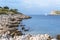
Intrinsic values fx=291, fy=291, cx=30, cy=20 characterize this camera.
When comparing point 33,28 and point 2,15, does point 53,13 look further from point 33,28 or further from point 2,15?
point 2,15

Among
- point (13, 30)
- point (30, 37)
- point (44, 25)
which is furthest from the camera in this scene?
point (13, 30)

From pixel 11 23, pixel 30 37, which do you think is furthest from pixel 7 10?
pixel 30 37

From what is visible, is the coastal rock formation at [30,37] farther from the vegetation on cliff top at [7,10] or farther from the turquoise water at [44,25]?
the vegetation on cliff top at [7,10]

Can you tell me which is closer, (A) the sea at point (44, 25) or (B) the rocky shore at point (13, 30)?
(B) the rocky shore at point (13, 30)

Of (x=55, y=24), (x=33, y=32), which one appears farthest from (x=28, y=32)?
(x=55, y=24)

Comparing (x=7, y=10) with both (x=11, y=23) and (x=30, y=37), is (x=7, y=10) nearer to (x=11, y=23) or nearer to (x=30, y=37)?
(x=11, y=23)

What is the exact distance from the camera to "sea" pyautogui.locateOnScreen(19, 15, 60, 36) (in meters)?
5.38

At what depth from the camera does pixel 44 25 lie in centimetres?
543

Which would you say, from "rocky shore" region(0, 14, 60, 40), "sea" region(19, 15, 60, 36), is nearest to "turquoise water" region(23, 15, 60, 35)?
"sea" region(19, 15, 60, 36)

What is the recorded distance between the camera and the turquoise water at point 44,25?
5.38 meters

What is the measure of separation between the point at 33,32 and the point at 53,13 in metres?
0.56

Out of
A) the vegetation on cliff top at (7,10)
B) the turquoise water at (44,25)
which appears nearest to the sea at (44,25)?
→ the turquoise water at (44,25)

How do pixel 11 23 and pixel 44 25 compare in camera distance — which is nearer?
pixel 44 25

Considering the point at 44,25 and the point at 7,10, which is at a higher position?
the point at 7,10
